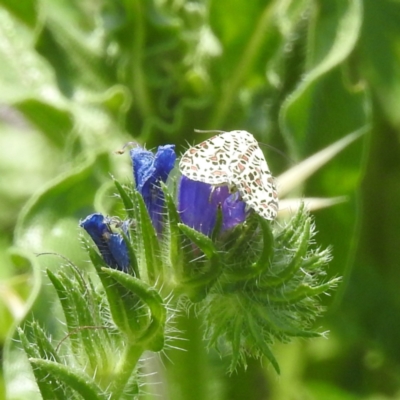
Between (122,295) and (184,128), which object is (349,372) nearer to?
(184,128)

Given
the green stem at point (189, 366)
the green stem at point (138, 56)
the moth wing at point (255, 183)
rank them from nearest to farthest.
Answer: the moth wing at point (255, 183) → the green stem at point (189, 366) → the green stem at point (138, 56)

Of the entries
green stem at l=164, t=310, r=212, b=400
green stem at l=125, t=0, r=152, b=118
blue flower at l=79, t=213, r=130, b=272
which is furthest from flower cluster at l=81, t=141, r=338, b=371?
green stem at l=125, t=0, r=152, b=118

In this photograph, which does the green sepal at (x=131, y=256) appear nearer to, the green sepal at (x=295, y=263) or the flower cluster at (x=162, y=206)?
the flower cluster at (x=162, y=206)

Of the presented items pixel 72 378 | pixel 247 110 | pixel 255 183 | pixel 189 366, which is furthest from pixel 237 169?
pixel 247 110

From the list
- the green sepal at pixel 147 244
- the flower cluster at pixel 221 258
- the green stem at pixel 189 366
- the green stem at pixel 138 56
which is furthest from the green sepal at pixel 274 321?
the green stem at pixel 138 56

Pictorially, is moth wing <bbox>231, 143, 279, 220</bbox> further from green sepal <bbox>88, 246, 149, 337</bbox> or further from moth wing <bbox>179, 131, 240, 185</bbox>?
green sepal <bbox>88, 246, 149, 337</bbox>

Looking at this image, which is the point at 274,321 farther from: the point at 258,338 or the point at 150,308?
the point at 150,308
